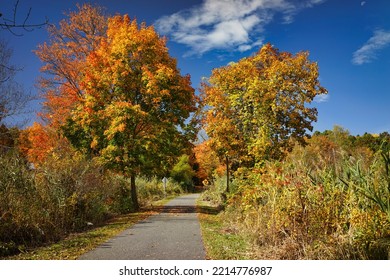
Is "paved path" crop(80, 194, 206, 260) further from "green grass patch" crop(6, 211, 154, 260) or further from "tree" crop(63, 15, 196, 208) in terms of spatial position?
"tree" crop(63, 15, 196, 208)

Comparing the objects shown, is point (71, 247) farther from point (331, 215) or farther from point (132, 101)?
point (132, 101)

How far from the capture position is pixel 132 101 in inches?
580

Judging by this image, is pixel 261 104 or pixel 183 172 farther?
pixel 183 172

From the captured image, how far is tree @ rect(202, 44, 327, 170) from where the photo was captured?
1230 cm

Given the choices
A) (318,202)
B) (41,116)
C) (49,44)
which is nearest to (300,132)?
(318,202)

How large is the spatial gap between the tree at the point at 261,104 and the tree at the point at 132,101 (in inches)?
63.2

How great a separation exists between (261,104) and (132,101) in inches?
202

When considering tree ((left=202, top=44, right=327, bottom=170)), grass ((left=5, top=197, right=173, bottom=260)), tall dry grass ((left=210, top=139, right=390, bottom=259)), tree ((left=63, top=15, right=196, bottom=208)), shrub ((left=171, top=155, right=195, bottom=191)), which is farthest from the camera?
A: shrub ((left=171, top=155, right=195, bottom=191))

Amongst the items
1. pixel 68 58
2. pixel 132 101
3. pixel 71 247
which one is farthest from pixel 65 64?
pixel 71 247

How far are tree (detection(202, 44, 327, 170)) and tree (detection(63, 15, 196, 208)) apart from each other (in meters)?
1.60

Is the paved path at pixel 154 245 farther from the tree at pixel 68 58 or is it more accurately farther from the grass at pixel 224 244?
the tree at pixel 68 58

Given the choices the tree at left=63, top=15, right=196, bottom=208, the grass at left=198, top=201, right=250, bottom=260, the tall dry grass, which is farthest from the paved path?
the tree at left=63, top=15, right=196, bottom=208

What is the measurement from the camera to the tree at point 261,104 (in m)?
12.3
